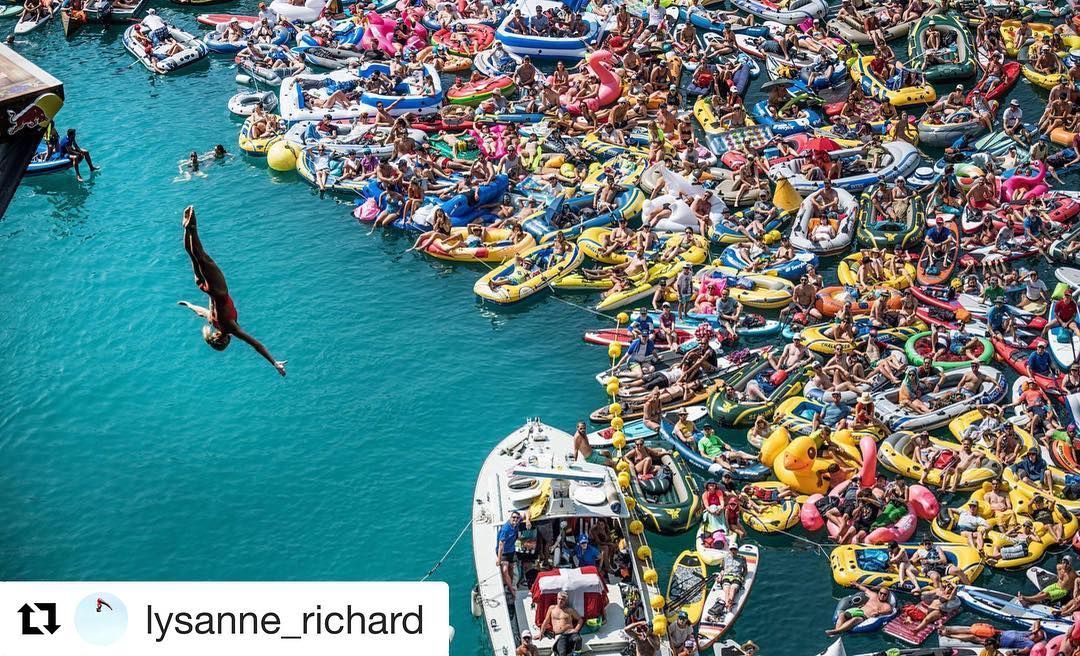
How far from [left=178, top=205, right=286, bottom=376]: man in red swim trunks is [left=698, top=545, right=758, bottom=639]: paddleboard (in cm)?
1656

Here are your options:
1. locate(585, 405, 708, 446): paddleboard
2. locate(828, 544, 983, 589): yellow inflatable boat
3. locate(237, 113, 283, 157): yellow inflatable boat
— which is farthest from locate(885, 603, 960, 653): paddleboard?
locate(237, 113, 283, 157): yellow inflatable boat

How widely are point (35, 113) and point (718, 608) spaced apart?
2149 cm

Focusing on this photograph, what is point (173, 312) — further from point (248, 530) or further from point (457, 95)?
point (457, 95)

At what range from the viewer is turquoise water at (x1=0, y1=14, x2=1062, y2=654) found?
1620 inches

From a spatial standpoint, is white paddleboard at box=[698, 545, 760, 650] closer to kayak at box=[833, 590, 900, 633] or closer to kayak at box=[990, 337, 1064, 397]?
kayak at box=[833, 590, 900, 633]

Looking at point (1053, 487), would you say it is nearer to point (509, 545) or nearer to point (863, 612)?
point (863, 612)

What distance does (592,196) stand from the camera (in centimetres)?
5641

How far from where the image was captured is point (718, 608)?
37.8m

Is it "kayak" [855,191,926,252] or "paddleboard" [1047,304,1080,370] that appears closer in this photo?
"paddleboard" [1047,304,1080,370]

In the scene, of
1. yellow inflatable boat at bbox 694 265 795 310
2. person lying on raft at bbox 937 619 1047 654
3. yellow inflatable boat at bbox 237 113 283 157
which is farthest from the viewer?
yellow inflatable boat at bbox 237 113 283 157

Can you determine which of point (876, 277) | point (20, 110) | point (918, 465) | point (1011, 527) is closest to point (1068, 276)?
point (876, 277)

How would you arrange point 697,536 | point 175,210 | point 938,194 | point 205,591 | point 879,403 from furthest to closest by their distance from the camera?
point 175,210, point 938,194, point 879,403, point 697,536, point 205,591

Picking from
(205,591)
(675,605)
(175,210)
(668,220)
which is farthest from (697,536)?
(175,210)

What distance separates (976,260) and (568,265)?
15.0 m
